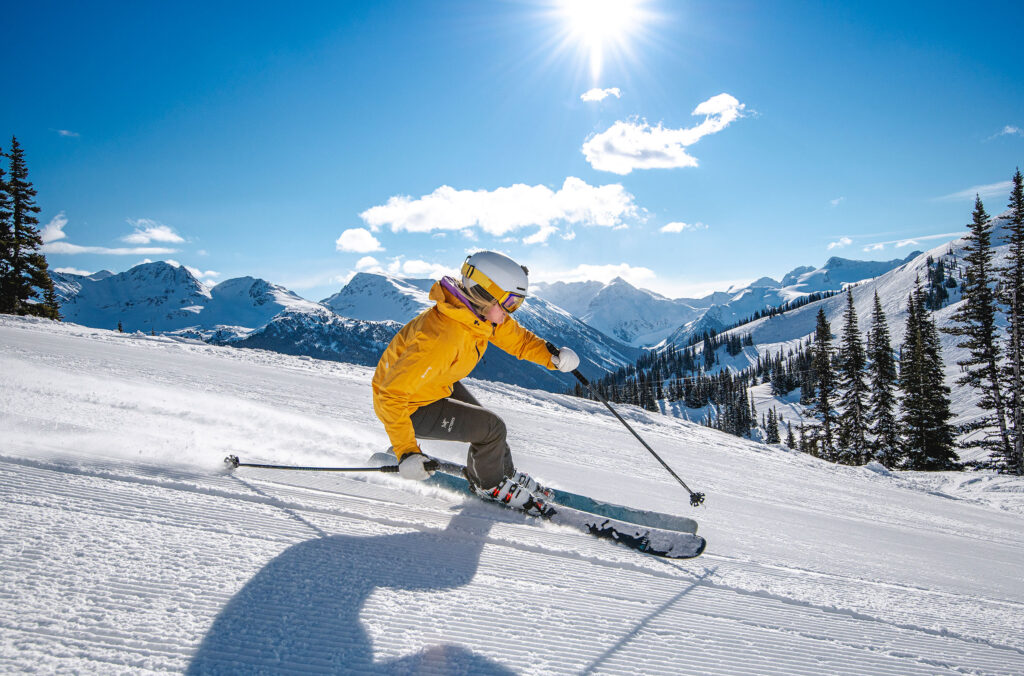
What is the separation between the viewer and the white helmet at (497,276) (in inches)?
159

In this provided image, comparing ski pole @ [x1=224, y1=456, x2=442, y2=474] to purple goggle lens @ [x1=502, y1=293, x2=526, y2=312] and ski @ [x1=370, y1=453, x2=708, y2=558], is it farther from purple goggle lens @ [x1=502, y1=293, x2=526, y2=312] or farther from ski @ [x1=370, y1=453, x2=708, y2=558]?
purple goggle lens @ [x1=502, y1=293, x2=526, y2=312]

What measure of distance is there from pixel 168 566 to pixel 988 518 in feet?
44.5

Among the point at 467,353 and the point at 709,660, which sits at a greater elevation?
the point at 467,353

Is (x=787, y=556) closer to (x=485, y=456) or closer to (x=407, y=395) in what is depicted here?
(x=485, y=456)

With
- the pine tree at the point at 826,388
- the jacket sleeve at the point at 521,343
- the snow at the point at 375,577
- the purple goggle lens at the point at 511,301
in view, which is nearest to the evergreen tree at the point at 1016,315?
the pine tree at the point at 826,388

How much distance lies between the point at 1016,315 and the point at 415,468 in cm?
3167

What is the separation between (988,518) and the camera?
32.0 ft

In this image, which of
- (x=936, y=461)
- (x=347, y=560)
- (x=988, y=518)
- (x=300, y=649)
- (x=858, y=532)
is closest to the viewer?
(x=300, y=649)

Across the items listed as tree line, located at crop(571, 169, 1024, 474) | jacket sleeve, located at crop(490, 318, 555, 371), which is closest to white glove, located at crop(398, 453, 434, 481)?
jacket sleeve, located at crop(490, 318, 555, 371)

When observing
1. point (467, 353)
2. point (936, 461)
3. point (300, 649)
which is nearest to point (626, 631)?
point (300, 649)

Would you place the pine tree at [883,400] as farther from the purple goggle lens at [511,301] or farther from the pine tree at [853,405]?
the purple goggle lens at [511,301]

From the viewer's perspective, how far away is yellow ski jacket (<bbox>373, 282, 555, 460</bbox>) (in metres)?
3.73

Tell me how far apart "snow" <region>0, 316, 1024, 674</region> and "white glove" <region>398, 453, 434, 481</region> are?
0.90 feet

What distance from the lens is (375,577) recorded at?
244 cm
